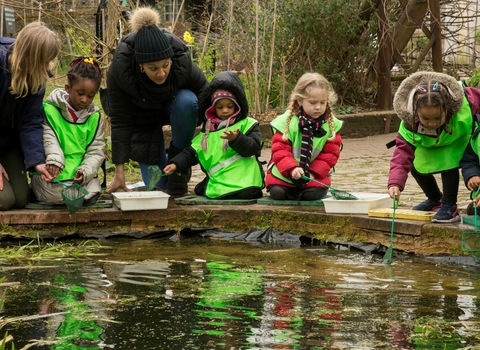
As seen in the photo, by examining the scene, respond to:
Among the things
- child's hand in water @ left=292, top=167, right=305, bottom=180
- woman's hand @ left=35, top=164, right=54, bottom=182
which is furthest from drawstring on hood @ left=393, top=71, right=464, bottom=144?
woman's hand @ left=35, top=164, right=54, bottom=182

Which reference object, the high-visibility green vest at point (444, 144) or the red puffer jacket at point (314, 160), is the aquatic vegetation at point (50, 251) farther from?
the high-visibility green vest at point (444, 144)

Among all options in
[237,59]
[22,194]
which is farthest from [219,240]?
[237,59]

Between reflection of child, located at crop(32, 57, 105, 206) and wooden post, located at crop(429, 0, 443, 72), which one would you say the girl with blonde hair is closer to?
reflection of child, located at crop(32, 57, 105, 206)

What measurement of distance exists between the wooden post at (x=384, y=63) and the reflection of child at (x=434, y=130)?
218 inches

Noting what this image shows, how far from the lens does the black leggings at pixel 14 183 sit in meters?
5.43

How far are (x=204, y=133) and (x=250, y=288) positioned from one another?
2.21 metres

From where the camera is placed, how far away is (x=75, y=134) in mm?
5637

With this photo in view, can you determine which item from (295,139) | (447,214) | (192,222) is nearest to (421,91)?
(447,214)

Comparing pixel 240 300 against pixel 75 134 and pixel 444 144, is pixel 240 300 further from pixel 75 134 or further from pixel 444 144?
pixel 75 134

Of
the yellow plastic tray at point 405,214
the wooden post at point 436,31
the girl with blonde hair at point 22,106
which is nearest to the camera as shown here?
the yellow plastic tray at point 405,214

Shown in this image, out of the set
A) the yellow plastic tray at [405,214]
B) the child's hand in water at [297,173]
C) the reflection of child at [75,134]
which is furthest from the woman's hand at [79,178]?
the yellow plastic tray at [405,214]

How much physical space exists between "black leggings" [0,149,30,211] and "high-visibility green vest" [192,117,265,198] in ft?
3.90

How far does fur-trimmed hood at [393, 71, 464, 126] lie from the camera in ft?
15.7

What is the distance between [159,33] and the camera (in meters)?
5.59
